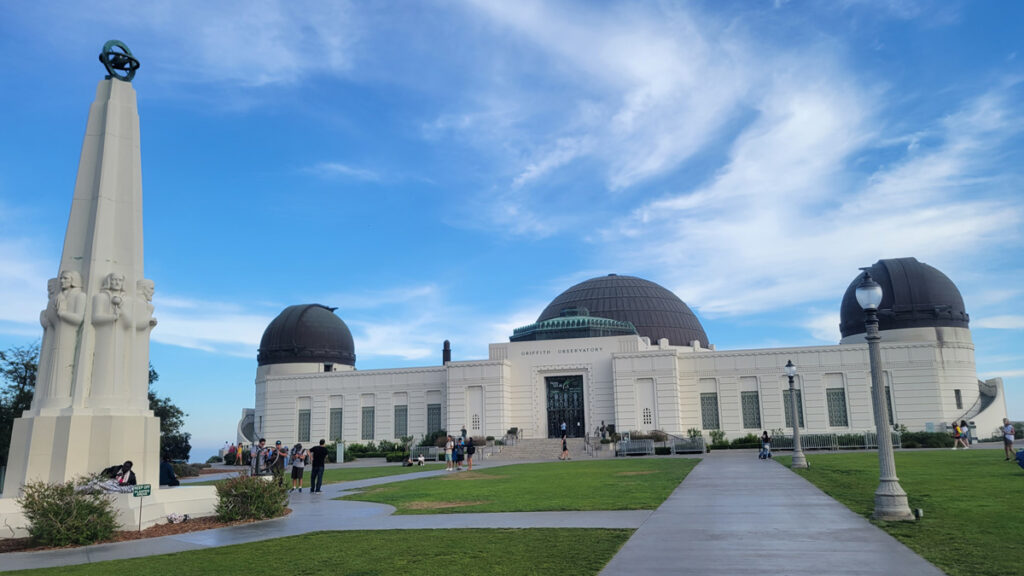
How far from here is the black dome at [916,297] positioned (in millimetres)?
51125

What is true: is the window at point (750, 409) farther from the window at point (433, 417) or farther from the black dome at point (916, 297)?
the window at point (433, 417)

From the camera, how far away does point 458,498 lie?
1788cm

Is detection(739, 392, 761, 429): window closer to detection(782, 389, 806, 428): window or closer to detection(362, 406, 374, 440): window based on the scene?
detection(782, 389, 806, 428): window

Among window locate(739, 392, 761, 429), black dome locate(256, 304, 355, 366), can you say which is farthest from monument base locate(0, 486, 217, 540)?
black dome locate(256, 304, 355, 366)

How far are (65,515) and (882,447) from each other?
45.6 feet

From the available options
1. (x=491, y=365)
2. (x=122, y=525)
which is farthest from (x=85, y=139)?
(x=491, y=365)

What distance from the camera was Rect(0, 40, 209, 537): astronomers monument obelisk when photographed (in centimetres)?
1333

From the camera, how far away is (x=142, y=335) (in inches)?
593

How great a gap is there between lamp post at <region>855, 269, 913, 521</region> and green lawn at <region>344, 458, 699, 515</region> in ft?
14.0

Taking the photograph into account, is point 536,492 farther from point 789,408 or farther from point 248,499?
point 789,408

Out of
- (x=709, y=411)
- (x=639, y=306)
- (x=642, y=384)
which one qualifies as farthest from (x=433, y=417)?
(x=639, y=306)

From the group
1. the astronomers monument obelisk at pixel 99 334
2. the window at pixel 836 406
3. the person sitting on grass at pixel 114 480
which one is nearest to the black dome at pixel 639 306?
the window at pixel 836 406

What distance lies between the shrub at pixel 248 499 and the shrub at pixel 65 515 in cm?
232

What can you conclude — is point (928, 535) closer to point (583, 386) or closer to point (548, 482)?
point (548, 482)
